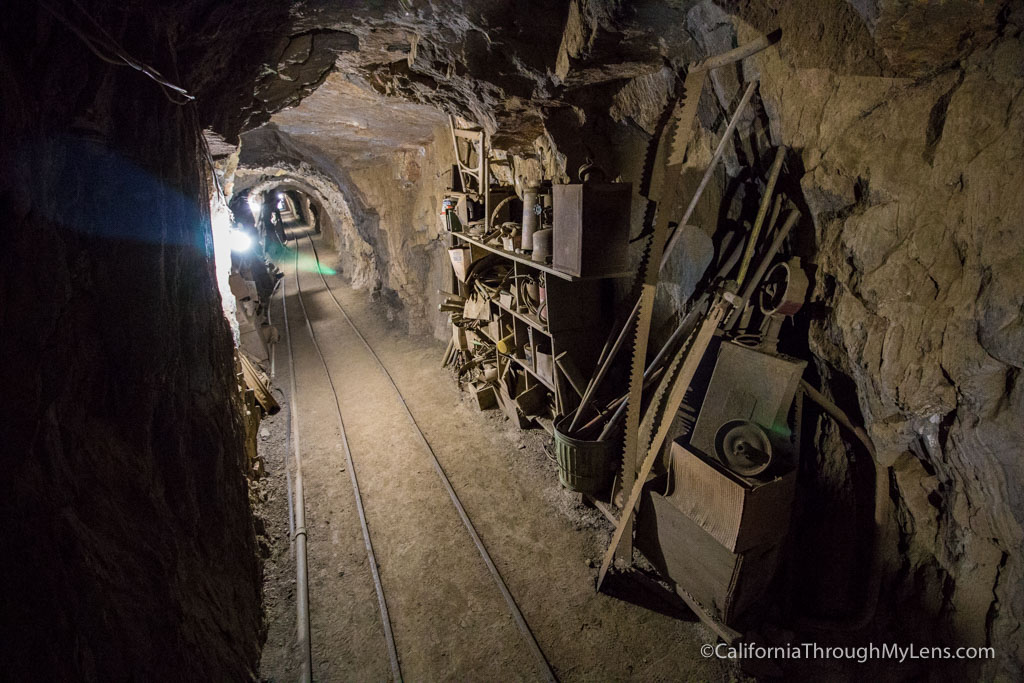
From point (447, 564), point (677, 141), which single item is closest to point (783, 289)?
point (677, 141)

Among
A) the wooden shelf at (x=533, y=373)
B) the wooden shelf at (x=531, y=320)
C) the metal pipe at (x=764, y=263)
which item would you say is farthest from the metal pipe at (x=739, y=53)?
the wooden shelf at (x=533, y=373)

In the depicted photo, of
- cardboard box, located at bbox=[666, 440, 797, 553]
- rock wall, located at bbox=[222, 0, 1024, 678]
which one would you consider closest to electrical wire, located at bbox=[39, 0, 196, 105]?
rock wall, located at bbox=[222, 0, 1024, 678]

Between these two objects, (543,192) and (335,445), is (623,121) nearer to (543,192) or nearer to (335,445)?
(543,192)

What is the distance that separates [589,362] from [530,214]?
2.14m

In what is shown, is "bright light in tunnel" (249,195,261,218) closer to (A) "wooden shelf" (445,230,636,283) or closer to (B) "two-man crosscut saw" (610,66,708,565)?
(A) "wooden shelf" (445,230,636,283)

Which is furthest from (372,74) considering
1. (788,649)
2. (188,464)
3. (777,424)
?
(788,649)

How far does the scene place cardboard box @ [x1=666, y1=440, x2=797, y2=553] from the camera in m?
3.34

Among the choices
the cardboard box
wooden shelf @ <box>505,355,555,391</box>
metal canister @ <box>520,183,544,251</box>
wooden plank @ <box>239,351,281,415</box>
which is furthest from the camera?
wooden plank @ <box>239,351,281,415</box>

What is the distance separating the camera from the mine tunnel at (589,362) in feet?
6.82

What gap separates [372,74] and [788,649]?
7738 mm

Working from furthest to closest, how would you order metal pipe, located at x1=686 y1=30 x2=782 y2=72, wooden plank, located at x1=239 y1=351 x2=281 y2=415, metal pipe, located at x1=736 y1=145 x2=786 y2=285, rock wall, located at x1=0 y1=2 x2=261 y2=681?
wooden plank, located at x1=239 y1=351 x2=281 y2=415 → metal pipe, located at x1=736 y1=145 x2=786 y2=285 → metal pipe, located at x1=686 y1=30 x2=782 y2=72 → rock wall, located at x1=0 y1=2 x2=261 y2=681

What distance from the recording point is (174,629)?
246cm

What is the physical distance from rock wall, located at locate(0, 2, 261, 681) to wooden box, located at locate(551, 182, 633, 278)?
10.8 feet

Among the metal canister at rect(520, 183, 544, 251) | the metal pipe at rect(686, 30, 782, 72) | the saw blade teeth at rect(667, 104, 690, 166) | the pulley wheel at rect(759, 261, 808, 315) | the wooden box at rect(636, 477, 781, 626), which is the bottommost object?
the wooden box at rect(636, 477, 781, 626)
